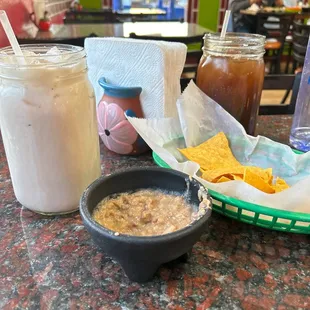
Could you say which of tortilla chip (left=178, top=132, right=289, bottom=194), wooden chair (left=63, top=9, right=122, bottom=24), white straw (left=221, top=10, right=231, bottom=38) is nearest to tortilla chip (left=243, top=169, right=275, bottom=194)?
tortilla chip (left=178, top=132, right=289, bottom=194)

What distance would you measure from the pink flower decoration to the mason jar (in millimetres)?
214

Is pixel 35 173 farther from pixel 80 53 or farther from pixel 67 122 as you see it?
pixel 80 53

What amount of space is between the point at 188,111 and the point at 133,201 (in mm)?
329

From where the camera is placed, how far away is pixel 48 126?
0.53 meters

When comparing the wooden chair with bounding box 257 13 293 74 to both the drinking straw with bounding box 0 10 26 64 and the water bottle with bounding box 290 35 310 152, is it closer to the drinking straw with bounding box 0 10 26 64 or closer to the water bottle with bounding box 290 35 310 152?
the water bottle with bounding box 290 35 310 152

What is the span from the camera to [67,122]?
0.54 m

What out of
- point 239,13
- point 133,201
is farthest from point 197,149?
point 239,13

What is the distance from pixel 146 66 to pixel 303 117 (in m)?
0.44

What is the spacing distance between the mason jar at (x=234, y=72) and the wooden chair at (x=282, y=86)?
0.44 meters

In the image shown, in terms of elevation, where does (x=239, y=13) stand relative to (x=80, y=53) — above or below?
below

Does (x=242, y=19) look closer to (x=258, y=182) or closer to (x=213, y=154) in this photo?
(x=213, y=154)

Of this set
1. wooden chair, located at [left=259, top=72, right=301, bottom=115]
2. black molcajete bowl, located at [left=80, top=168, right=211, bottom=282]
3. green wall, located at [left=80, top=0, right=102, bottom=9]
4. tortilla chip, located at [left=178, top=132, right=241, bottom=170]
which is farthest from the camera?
green wall, located at [left=80, top=0, right=102, bottom=9]

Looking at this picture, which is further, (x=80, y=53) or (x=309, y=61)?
(x=309, y=61)

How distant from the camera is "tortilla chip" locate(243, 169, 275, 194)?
0.56m
